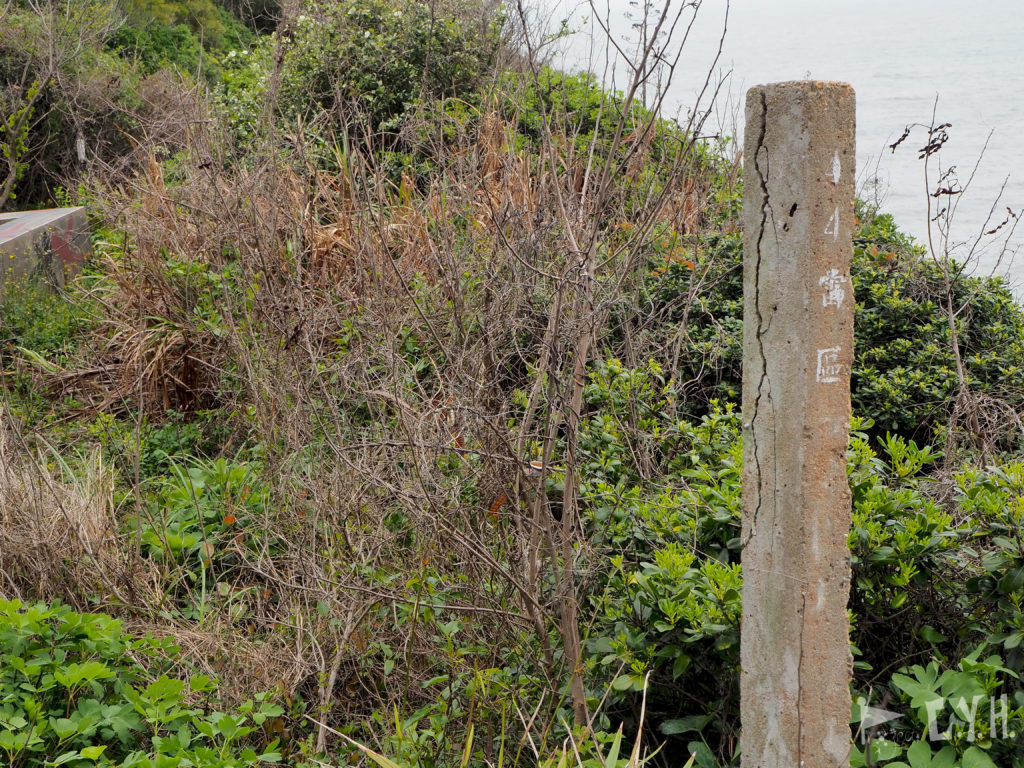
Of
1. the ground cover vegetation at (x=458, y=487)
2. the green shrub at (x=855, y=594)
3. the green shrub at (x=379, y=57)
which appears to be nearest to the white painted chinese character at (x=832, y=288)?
the ground cover vegetation at (x=458, y=487)

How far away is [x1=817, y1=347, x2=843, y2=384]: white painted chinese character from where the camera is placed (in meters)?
1.91

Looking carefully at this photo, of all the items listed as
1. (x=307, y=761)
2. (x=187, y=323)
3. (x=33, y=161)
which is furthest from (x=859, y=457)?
(x=33, y=161)

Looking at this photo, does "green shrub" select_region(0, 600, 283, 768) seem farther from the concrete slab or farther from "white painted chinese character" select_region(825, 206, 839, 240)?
the concrete slab

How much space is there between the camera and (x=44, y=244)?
29.3 feet

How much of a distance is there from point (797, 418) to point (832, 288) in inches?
11.2

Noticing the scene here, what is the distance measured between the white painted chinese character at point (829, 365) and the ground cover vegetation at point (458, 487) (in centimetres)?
86

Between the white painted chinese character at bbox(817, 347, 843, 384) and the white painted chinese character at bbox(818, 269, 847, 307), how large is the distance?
0.10 metres

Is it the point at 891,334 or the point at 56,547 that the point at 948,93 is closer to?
the point at 891,334

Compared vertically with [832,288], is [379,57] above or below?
above

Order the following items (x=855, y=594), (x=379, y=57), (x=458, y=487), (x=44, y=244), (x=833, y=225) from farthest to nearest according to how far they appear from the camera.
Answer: (x=379, y=57) → (x=44, y=244) → (x=458, y=487) → (x=855, y=594) → (x=833, y=225)

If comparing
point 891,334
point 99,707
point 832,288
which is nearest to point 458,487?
point 99,707

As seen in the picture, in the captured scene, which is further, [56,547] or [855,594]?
[56,547]

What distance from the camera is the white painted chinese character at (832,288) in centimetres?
189

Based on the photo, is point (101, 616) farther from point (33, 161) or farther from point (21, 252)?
point (33, 161)
